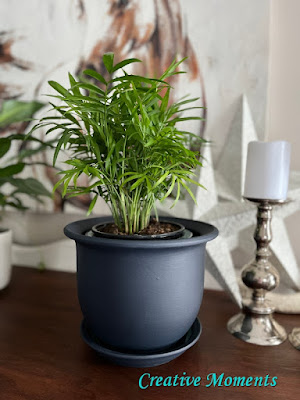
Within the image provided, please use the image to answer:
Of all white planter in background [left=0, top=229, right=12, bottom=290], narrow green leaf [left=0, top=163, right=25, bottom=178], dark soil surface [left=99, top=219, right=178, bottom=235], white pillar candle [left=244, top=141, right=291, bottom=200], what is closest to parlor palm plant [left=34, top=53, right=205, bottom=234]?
dark soil surface [left=99, top=219, right=178, bottom=235]

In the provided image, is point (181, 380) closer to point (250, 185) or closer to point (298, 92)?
point (250, 185)

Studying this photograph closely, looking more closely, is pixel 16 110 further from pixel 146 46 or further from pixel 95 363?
pixel 95 363

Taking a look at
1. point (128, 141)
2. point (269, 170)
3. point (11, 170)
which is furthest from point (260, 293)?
point (11, 170)

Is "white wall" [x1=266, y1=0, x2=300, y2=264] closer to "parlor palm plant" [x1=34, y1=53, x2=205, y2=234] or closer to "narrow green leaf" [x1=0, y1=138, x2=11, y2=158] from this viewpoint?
"parlor palm plant" [x1=34, y1=53, x2=205, y2=234]

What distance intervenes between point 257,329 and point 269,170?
27 centimetres

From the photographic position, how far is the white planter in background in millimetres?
A: 820

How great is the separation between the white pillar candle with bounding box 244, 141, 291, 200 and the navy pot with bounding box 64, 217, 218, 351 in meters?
0.15

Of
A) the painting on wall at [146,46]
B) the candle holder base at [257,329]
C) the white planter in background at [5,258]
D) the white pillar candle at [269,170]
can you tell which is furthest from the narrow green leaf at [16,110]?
the candle holder base at [257,329]

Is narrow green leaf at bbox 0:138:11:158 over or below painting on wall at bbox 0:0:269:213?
A: below

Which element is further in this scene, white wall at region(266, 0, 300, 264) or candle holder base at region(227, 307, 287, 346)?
white wall at region(266, 0, 300, 264)

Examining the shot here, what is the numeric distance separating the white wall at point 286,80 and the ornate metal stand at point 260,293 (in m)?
0.19

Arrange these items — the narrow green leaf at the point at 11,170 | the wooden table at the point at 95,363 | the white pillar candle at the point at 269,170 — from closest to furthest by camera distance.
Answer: the wooden table at the point at 95,363 < the white pillar candle at the point at 269,170 < the narrow green leaf at the point at 11,170

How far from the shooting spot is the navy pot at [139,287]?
1.58ft

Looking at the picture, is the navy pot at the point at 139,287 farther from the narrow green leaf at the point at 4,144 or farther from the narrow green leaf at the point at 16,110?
the narrow green leaf at the point at 16,110
